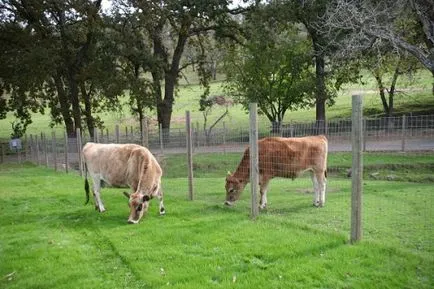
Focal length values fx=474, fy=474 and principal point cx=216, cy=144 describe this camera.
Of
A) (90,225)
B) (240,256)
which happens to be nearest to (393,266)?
(240,256)

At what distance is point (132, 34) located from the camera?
1264 inches

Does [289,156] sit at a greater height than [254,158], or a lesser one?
lesser

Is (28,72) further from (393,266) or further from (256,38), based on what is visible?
(393,266)

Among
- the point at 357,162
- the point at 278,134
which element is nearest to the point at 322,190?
the point at 357,162

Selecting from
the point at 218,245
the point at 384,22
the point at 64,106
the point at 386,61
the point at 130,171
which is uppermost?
the point at 384,22

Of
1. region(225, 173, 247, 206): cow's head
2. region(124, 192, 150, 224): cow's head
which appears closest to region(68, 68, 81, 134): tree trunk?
region(225, 173, 247, 206): cow's head

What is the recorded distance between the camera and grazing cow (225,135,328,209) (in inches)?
441

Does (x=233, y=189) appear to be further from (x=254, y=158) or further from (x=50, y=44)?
(x=50, y=44)

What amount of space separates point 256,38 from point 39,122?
42.9 metres

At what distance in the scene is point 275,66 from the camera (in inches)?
1217

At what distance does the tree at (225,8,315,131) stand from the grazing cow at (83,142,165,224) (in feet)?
63.8

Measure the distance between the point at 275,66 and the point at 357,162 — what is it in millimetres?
24444

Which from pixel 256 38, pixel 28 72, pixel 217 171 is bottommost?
pixel 217 171

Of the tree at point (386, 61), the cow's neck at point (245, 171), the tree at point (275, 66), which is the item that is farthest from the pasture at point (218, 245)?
the tree at point (275, 66)
